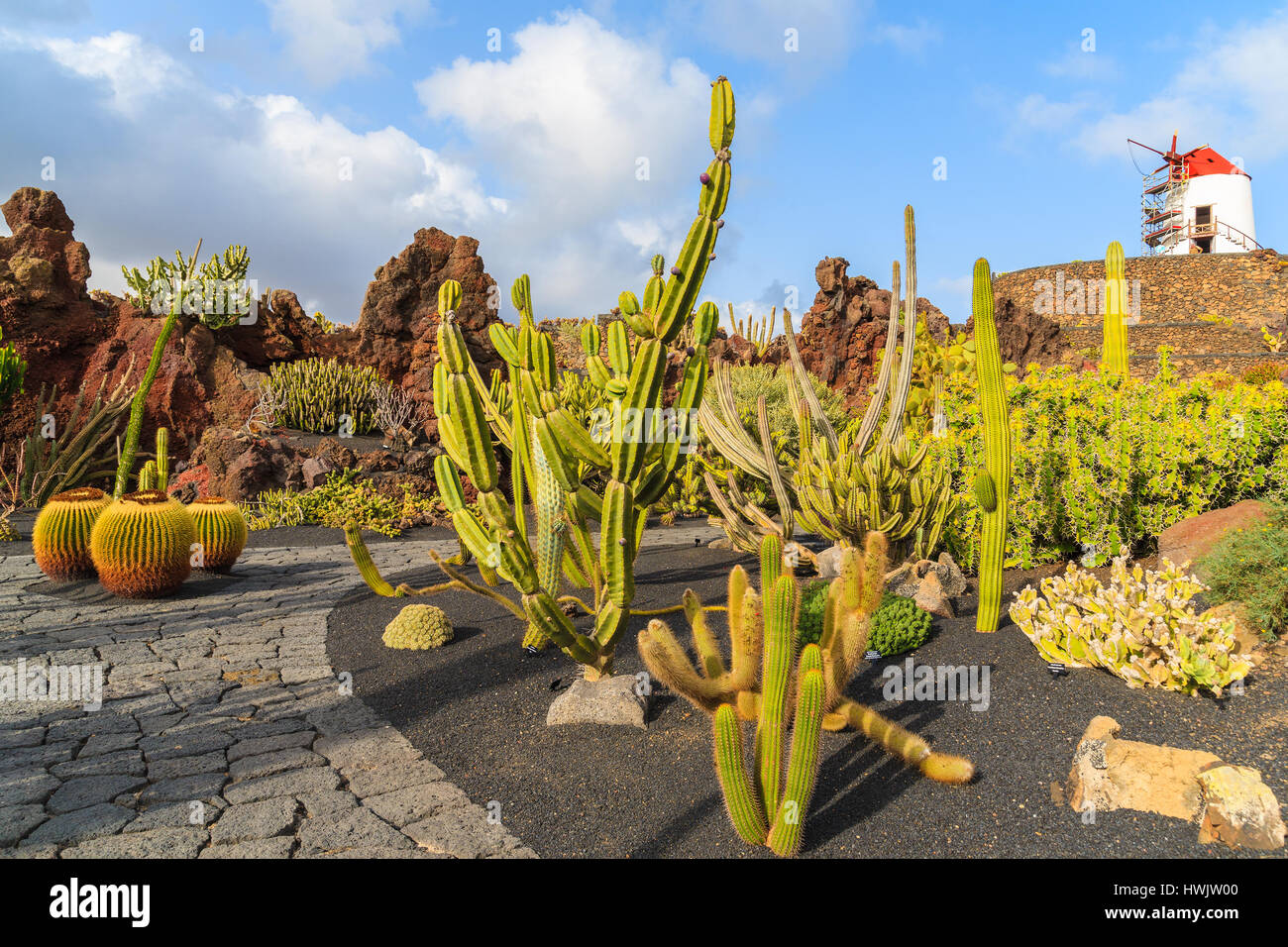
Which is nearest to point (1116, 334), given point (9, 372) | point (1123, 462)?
point (1123, 462)

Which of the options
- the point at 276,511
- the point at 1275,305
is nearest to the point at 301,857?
the point at 276,511

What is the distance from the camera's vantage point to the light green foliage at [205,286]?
47.0ft

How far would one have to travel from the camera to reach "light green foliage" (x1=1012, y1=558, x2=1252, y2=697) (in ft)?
10.6

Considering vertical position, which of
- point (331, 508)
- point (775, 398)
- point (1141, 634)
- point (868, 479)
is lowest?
point (1141, 634)

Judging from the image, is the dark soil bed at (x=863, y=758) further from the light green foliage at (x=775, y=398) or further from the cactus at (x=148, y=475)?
the cactus at (x=148, y=475)

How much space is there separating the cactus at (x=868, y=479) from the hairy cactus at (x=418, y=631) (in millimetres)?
2520

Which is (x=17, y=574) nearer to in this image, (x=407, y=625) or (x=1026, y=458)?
(x=407, y=625)

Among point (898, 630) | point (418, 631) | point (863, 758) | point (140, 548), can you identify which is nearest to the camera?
point (863, 758)

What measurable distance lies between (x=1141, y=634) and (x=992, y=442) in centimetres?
137

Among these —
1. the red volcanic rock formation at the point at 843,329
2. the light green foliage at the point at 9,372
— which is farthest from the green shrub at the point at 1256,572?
the light green foliage at the point at 9,372

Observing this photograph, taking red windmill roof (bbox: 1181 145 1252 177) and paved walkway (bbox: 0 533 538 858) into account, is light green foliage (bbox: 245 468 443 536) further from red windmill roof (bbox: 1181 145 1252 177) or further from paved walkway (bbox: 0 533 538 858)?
red windmill roof (bbox: 1181 145 1252 177)

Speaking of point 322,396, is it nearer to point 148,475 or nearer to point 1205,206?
point 148,475

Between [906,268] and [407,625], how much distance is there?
463cm

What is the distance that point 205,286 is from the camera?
14578 millimetres
